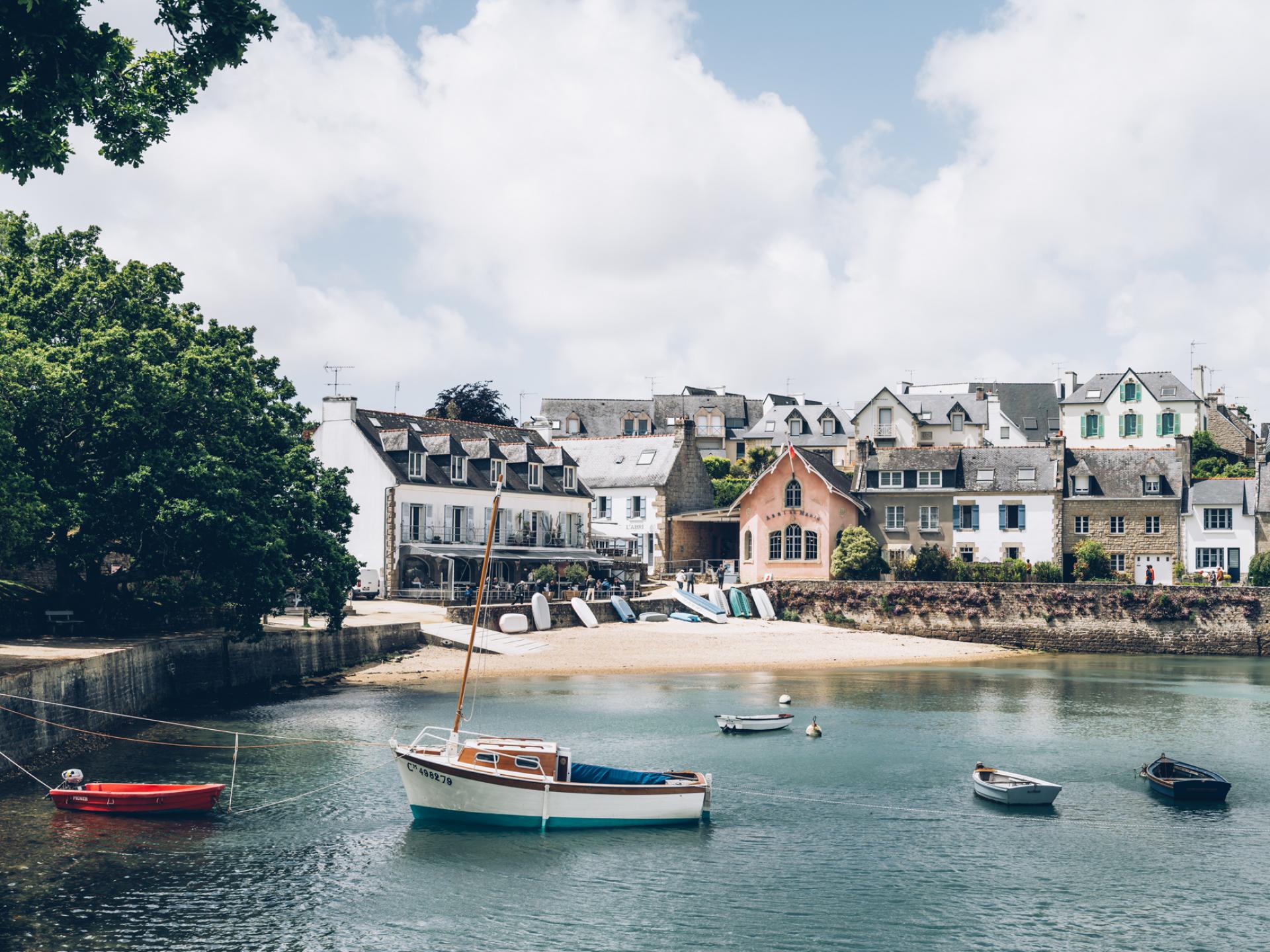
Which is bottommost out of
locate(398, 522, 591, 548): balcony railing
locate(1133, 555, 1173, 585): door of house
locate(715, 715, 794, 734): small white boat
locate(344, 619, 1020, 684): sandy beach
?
locate(715, 715, 794, 734): small white boat

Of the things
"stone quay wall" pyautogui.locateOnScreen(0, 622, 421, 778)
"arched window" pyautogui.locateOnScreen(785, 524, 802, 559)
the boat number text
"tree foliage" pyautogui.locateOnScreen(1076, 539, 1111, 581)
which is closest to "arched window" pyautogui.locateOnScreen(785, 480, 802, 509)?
"arched window" pyautogui.locateOnScreen(785, 524, 802, 559)

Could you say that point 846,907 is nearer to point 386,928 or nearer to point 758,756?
point 386,928

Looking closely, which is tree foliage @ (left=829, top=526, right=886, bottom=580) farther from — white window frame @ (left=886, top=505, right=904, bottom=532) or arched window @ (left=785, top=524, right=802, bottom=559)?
white window frame @ (left=886, top=505, right=904, bottom=532)

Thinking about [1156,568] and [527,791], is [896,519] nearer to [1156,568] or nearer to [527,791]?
[1156,568]

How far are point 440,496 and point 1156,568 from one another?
44.2 meters

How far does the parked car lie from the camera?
68469 mm

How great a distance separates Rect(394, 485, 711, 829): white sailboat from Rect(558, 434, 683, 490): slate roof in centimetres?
5954

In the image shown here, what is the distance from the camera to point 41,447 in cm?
4256

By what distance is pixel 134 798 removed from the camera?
96.3 feet

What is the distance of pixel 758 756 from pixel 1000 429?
271 ft

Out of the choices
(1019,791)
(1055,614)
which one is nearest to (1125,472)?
(1055,614)

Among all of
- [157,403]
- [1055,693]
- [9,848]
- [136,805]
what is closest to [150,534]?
Answer: [157,403]

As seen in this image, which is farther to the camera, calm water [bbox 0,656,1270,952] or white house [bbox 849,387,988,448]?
white house [bbox 849,387,988,448]

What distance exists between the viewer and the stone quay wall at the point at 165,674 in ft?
108
